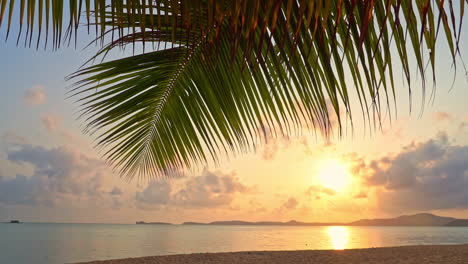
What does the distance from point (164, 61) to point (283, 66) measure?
491 mm

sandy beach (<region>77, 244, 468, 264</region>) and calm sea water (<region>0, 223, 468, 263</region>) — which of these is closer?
sandy beach (<region>77, 244, 468, 264</region>)

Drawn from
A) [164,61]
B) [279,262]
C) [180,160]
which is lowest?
[279,262]

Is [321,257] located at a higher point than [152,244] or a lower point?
higher

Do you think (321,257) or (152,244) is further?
(152,244)

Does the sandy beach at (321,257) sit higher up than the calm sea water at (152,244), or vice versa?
the sandy beach at (321,257)

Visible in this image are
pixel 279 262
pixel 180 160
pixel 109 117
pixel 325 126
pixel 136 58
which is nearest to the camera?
pixel 325 126

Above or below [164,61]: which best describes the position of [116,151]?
below

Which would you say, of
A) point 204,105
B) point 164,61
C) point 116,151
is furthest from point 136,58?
point 116,151

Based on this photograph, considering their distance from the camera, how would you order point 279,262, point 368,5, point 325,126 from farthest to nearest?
point 279,262, point 325,126, point 368,5

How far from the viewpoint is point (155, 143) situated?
1901mm

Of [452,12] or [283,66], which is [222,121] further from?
[452,12]

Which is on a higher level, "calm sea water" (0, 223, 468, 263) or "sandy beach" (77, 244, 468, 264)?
"sandy beach" (77, 244, 468, 264)

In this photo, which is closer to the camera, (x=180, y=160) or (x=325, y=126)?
(x=325, y=126)

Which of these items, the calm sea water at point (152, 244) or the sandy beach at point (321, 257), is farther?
the calm sea water at point (152, 244)
